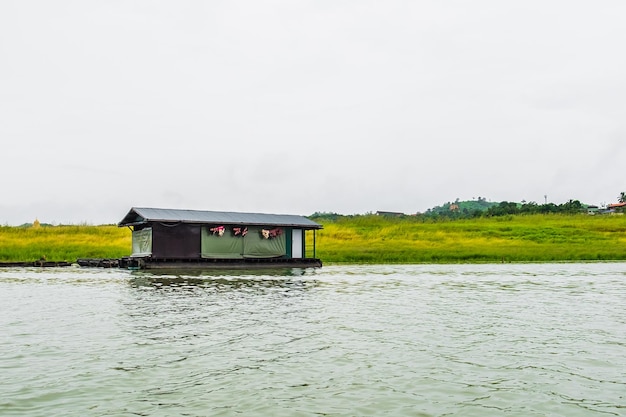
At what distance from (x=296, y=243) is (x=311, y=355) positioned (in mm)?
34148

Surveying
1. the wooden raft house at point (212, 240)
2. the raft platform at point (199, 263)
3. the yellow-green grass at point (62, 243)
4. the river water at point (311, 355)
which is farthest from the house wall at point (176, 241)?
the river water at point (311, 355)

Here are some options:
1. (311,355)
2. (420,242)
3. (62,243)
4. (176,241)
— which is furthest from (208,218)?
(311,355)

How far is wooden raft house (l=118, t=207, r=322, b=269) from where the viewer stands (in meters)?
40.4

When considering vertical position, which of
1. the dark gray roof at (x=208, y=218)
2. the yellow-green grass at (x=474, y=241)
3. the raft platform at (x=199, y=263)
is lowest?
the raft platform at (x=199, y=263)

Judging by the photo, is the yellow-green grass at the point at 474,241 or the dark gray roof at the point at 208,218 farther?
the yellow-green grass at the point at 474,241

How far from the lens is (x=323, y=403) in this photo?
8.21 meters

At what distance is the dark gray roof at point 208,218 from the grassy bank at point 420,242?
8.30 meters

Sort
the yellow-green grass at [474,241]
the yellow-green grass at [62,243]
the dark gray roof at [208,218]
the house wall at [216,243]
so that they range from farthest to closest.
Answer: the yellow-green grass at [474,241] < the yellow-green grass at [62,243] < the house wall at [216,243] < the dark gray roof at [208,218]

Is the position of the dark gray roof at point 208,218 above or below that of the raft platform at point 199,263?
above

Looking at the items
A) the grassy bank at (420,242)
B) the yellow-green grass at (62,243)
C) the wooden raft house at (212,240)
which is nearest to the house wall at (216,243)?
the wooden raft house at (212,240)

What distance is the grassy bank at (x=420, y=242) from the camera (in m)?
Result: 52.3

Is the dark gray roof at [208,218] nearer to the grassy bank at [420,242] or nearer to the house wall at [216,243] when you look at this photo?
the house wall at [216,243]

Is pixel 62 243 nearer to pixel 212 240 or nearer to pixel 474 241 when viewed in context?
pixel 212 240

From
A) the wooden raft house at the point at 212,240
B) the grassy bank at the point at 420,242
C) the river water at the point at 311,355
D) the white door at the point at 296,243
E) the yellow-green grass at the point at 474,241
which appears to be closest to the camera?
the river water at the point at 311,355
